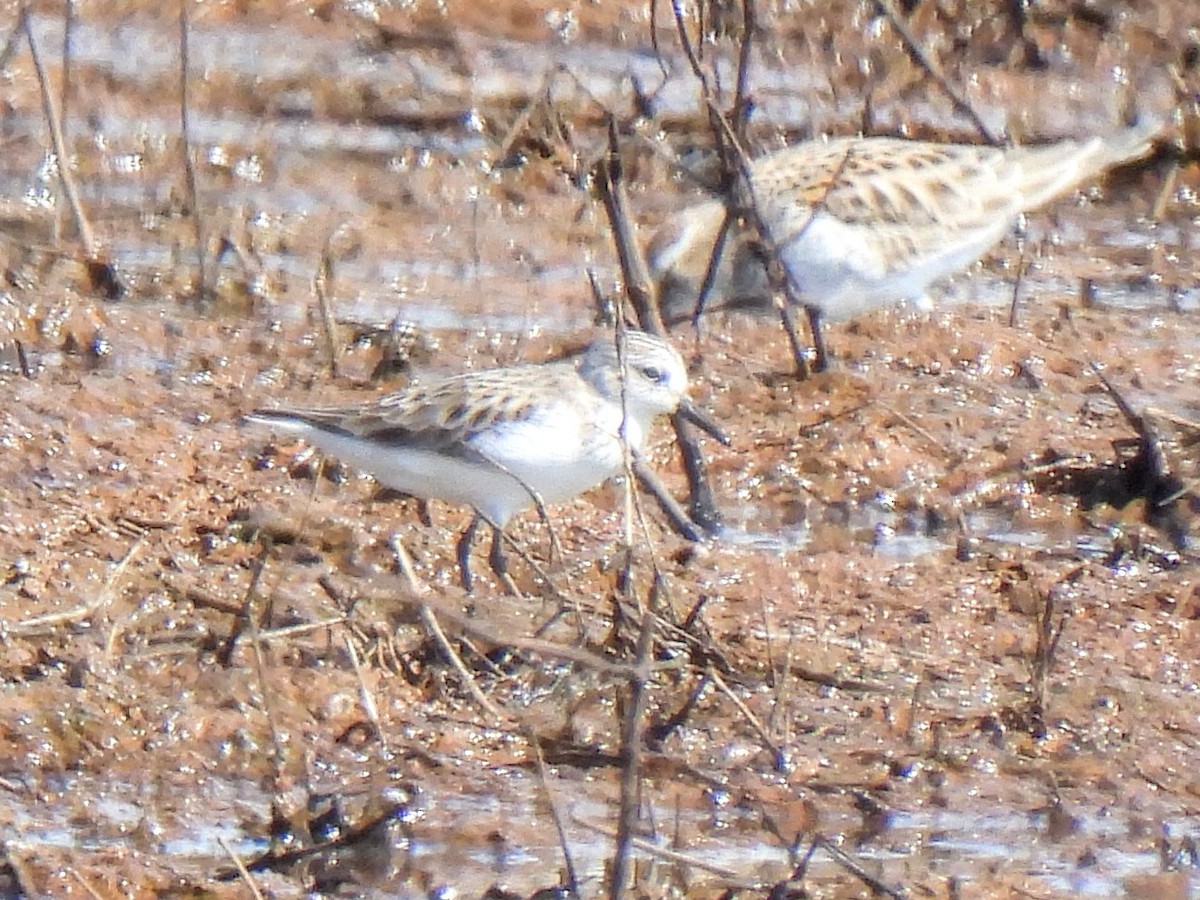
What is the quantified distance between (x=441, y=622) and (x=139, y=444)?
4.88 ft

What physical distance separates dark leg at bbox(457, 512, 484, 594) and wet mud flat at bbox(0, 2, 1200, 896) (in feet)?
0.28

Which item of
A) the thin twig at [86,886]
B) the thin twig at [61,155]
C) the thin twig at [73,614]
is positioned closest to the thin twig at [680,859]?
the thin twig at [86,886]

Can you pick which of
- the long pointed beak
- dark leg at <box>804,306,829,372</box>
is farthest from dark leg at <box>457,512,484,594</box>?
dark leg at <box>804,306,829,372</box>

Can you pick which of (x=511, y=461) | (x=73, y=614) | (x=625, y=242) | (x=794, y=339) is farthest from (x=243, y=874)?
(x=794, y=339)

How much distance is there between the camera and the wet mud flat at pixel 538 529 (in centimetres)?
553

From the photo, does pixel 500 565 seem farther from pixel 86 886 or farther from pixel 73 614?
pixel 86 886

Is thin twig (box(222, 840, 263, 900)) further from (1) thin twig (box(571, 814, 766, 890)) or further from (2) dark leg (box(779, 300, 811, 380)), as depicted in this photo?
(2) dark leg (box(779, 300, 811, 380))

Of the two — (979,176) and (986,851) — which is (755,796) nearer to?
(986,851)

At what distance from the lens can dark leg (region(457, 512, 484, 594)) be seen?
21.9 feet

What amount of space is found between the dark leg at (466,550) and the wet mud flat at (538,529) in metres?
0.09

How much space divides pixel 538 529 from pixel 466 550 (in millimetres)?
477

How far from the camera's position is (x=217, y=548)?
6.63m

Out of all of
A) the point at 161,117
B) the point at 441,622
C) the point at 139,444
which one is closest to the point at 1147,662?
the point at 441,622

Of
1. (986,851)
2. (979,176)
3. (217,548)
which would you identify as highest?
(979,176)
